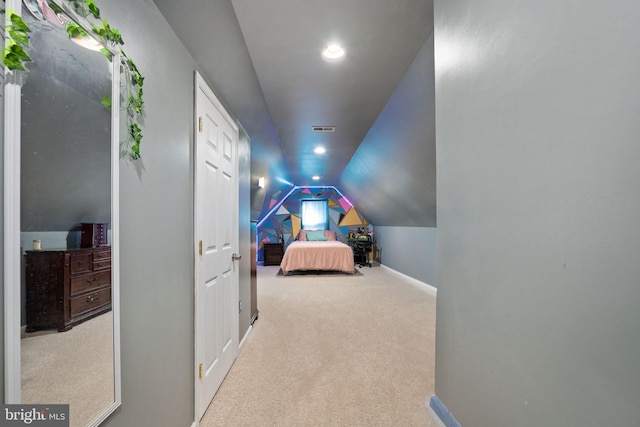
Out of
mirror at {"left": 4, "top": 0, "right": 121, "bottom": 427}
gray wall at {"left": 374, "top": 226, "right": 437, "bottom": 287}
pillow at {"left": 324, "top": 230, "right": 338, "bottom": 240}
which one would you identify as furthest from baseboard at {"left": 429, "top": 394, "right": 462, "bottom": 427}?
pillow at {"left": 324, "top": 230, "right": 338, "bottom": 240}

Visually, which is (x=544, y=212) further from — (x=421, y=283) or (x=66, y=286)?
(x=421, y=283)

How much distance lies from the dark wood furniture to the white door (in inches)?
205

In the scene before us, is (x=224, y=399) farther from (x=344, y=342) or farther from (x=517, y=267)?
(x=517, y=267)

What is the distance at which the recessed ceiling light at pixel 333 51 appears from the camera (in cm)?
190

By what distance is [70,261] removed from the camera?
74 cm

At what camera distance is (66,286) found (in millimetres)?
728

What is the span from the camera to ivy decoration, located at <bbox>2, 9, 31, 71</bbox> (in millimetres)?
579

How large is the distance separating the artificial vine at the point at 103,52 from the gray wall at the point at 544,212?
139 centimetres

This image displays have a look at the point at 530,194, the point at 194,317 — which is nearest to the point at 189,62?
the point at 194,317

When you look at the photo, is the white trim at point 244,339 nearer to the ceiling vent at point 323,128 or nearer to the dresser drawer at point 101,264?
the dresser drawer at point 101,264

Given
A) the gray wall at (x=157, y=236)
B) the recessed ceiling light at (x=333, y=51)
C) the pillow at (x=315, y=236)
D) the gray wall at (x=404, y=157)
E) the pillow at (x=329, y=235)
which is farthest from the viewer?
the pillow at (x=329, y=235)

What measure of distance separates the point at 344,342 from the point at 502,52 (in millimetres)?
2559

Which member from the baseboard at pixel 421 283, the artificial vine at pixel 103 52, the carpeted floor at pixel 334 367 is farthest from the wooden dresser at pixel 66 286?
the baseboard at pixel 421 283

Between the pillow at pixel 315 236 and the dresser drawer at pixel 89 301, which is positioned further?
the pillow at pixel 315 236
